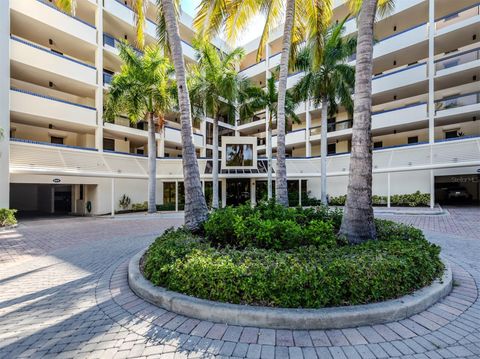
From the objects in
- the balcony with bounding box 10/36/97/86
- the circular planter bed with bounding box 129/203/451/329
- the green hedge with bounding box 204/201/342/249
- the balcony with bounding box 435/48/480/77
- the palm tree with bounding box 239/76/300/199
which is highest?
the balcony with bounding box 435/48/480/77

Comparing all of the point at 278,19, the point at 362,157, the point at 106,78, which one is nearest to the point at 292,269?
the point at 362,157

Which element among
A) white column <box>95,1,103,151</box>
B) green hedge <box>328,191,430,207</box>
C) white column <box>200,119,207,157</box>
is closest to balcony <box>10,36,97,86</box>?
white column <box>95,1,103,151</box>

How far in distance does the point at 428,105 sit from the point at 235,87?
16419mm

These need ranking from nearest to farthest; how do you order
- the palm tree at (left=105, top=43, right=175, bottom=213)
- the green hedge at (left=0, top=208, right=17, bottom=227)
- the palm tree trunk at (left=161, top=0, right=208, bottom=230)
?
the palm tree trunk at (left=161, top=0, right=208, bottom=230) → the green hedge at (left=0, top=208, right=17, bottom=227) → the palm tree at (left=105, top=43, right=175, bottom=213)

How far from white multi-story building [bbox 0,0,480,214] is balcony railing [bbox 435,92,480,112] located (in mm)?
80

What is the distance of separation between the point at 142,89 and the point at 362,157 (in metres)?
16.3

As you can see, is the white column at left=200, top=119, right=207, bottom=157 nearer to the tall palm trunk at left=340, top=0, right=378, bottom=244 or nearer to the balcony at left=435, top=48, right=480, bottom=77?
the balcony at left=435, top=48, right=480, bottom=77

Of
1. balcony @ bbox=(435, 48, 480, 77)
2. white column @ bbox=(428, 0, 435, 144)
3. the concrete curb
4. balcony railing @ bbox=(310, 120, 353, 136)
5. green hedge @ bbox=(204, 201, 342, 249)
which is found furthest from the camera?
balcony railing @ bbox=(310, 120, 353, 136)

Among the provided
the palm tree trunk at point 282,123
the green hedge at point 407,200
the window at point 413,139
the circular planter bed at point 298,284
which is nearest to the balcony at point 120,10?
the palm tree trunk at point 282,123

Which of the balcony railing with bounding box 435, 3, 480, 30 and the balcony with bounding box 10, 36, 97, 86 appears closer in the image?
the balcony with bounding box 10, 36, 97, 86

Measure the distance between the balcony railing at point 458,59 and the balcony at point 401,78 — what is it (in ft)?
3.70

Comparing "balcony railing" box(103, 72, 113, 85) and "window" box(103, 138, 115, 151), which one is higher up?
"balcony railing" box(103, 72, 113, 85)

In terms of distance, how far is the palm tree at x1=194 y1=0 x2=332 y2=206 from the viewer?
8.82 metres

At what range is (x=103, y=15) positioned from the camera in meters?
20.1
